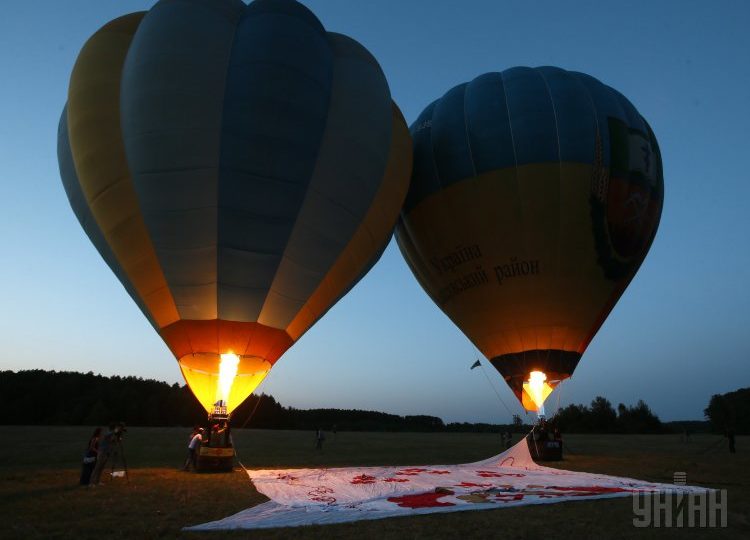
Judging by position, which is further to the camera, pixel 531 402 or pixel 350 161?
pixel 531 402

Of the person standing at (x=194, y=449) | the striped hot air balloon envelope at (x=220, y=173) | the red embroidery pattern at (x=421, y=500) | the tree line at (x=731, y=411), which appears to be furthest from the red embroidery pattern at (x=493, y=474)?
the tree line at (x=731, y=411)

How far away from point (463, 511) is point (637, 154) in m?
10.9

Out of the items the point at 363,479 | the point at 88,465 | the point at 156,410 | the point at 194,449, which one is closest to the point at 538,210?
the point at 363,479

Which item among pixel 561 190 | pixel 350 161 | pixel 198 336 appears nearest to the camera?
pixel 198 336

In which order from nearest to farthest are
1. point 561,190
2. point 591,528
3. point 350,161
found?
1. point 591,528
2. point 350,161
3. point 561,190

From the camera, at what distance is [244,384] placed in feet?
35.2

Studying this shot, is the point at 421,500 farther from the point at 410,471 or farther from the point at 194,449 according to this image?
the point at 194,449

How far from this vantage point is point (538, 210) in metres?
13.3

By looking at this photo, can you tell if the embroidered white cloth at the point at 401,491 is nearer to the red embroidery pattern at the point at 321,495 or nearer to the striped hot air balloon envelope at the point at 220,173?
the red embroidery pattern at the point at 321,495

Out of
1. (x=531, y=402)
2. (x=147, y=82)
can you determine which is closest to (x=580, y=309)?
(x=531, y=402)

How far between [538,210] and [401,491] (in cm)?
795

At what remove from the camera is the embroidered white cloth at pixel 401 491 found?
6.28 metres

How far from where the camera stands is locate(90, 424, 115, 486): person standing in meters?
8.77

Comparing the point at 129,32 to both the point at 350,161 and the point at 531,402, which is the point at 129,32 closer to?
the point at 350,161
